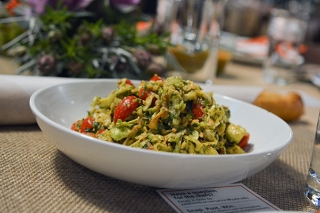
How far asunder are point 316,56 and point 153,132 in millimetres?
2846

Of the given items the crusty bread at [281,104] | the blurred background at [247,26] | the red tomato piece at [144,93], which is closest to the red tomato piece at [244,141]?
the red tomato piece at [144,93]

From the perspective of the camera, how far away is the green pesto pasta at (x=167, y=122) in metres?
0.77

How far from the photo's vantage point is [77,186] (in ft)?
2.41

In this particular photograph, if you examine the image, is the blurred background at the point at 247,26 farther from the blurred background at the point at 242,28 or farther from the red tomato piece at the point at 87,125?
the red tomato piece at the point at 87,125

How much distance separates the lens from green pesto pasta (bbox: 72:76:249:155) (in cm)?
77

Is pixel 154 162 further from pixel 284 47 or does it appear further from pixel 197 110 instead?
pixel 284 47

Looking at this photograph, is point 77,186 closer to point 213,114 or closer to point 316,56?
point 213,114

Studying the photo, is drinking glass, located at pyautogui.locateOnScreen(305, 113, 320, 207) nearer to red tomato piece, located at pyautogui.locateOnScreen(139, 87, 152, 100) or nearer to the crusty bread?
red tomato piece, located at pyautogui.locateOnScreen(139, 87, 152, 100)

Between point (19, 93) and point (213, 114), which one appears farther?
point (19, 93)

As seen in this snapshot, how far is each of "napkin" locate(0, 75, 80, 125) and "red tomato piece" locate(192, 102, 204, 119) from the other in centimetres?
43

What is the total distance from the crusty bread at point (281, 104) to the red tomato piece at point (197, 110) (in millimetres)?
560

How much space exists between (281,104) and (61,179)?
88 centimetres

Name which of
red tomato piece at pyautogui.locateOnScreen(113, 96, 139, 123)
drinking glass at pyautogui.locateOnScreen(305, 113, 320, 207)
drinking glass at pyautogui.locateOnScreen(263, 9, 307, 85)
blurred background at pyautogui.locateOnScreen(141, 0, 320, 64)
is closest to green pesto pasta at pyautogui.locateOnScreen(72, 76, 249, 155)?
red tomato piece at pyautogui.locateOnScreen(113, 96, 139, 123)

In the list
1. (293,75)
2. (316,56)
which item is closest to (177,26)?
(293,75)
